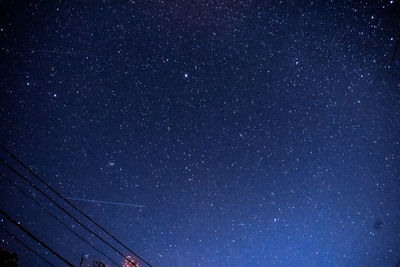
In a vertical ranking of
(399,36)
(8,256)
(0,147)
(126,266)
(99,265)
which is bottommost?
(8,256)

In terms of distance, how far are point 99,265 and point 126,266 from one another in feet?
52.0

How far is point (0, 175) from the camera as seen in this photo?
5.63 meters

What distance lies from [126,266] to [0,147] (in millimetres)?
33978

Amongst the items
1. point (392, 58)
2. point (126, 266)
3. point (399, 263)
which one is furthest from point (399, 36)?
point (126, 266)

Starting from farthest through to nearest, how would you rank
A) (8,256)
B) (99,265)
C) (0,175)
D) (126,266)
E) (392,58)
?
1. (126,266)
2. (99,265)
3. (8,256)
4. (0,175)
5. (392,58)

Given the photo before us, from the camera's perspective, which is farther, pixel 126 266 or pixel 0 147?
pixel 126 266

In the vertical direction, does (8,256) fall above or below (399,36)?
below

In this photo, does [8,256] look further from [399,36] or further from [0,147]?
[399,36]

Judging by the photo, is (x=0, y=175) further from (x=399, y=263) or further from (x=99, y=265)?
(x=99, y=265)

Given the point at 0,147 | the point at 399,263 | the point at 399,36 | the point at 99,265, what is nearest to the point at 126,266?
the point at 99,265

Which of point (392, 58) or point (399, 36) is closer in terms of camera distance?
point (399, 36)

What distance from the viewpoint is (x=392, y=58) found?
4.82 meters

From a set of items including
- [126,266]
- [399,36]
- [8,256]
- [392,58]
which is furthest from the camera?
[126,266]

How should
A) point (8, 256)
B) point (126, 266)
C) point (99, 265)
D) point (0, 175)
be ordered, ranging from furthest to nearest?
point (126, 266), point (99, 265), point (8, 256), point (0, 175)
